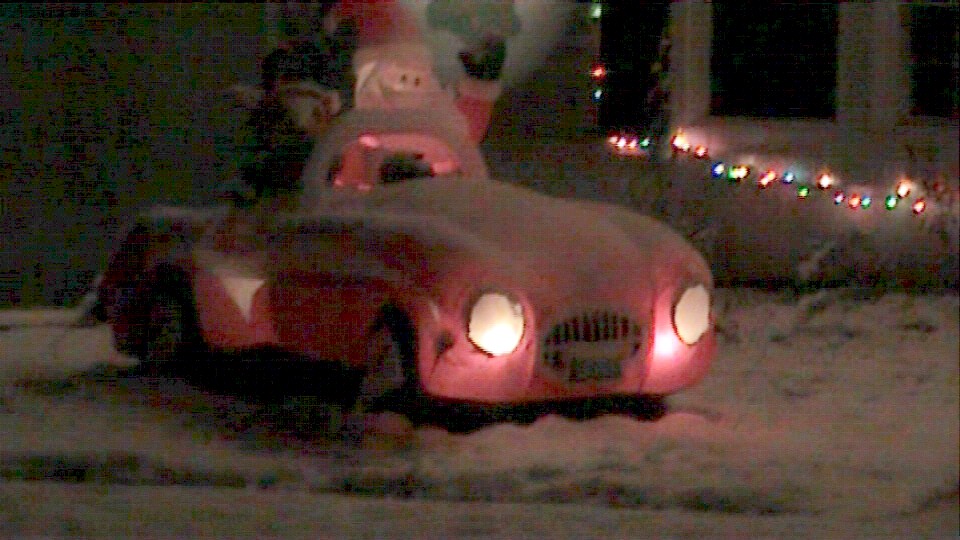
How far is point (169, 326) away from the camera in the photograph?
27.2 feet

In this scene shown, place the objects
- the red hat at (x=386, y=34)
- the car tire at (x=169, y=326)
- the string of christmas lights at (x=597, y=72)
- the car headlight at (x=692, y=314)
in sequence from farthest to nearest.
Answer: the string of christmas lights at (x=597, y=72)
the red hat at (x=386, y=34)
the car tire at (x=169, y=326)
the car headlight at (x=692, y=314)

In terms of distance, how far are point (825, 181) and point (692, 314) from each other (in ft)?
16.9

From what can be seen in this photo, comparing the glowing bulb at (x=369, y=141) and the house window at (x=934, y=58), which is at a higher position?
the house window at (x=934, y=58)

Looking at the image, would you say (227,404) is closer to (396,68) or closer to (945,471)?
(396,68)

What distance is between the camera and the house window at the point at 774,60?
12.2 metres

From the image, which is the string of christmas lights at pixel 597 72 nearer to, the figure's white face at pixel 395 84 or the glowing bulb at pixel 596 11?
the glowing bulb at pixel 596 11

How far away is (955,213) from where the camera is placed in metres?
12.4

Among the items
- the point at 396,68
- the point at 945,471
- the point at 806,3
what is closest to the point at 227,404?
the point at 396,68

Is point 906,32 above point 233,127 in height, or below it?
above

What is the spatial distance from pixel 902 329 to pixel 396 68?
4342 mm

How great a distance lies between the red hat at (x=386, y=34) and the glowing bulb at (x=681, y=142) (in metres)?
2.89

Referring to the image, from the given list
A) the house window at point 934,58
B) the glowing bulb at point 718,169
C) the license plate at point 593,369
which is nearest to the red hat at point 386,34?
the license plate at point 593,369

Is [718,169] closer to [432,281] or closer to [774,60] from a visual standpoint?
[774,60]

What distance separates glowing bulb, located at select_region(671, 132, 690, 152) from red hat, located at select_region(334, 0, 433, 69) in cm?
289
